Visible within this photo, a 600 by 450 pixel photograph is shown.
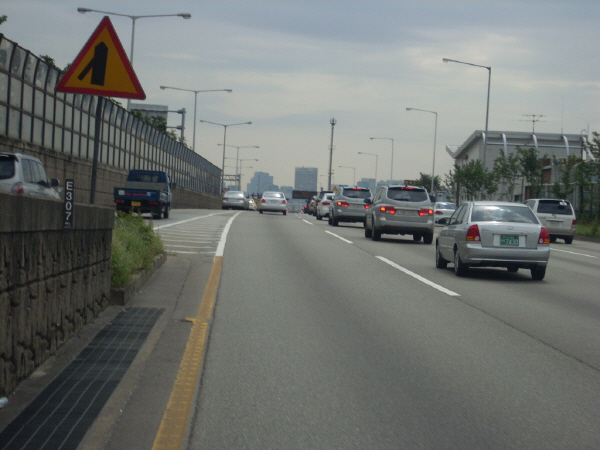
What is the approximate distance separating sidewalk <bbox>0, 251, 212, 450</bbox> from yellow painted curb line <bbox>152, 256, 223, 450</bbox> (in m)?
0.06

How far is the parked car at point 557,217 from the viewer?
31.9 m

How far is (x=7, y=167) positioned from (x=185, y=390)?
33.7ft

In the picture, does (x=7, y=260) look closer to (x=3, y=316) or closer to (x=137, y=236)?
(x=3, y=316)

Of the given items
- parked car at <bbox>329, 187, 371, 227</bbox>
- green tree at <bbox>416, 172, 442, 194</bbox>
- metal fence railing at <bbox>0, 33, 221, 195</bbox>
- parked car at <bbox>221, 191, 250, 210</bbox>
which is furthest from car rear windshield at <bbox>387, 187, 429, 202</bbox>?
green tree at <bbox>416, 172, 442, 194</bbox>

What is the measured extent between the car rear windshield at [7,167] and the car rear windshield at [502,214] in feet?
28.1

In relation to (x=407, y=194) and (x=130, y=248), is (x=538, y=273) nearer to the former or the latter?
(x=130, y=248)

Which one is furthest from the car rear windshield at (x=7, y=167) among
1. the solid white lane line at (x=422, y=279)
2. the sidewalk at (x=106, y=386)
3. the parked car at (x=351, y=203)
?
the parked car at (x=351, y=203)

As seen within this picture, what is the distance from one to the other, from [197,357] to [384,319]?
10.2 ft

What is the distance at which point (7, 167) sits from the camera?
15.1 meters

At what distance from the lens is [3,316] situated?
5484 mm

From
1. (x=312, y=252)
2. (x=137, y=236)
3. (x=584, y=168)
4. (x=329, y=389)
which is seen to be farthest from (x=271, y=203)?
(x=329, y=389)

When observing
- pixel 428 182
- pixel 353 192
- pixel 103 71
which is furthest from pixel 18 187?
pixel 428 182

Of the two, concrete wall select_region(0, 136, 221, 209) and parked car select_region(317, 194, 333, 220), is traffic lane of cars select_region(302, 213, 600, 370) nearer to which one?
concrete wall select_region(0, 136, 221, 209)

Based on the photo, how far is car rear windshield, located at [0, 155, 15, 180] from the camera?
49.3 feet
